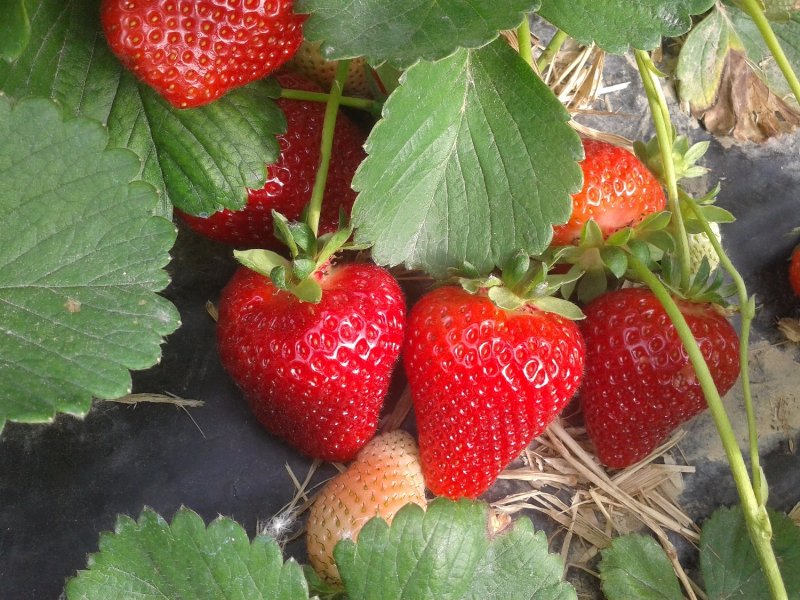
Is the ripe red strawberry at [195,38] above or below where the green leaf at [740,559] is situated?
above

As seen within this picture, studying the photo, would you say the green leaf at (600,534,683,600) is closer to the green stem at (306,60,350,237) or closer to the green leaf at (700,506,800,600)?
the green leaf at (700,506,800,600)

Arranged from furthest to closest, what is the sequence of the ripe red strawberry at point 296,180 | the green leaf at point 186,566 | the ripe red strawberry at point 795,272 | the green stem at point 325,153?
1. the ripe red strawberry at point 795,272
2. the ripe red strawberry at point 296,180
3. the green stem at point 325,153
4. the green leaf at point 186,566

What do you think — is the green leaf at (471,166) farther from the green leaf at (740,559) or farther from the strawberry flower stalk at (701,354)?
the green leaf at (740,559)

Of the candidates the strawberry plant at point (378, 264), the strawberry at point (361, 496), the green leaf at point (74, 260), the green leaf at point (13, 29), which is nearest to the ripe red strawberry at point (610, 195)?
the strawberry plant at point (378, 264)

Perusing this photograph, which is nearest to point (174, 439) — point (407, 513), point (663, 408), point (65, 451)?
point (65, 451)

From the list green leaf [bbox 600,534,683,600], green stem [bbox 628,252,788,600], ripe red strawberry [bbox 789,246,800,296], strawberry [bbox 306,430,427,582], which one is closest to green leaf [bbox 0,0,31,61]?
strawberry [bbox 306,430,427,582]

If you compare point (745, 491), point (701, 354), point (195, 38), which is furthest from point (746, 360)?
point (195, 38)

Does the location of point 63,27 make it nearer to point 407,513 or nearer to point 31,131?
point 31,131
